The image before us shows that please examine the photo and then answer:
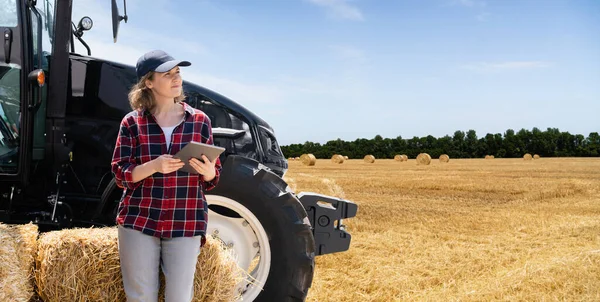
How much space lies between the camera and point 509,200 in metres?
11.4

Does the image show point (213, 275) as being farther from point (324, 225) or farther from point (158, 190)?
point (324, 225)

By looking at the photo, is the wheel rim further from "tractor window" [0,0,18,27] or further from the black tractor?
"tractor window" [0,0,18,27]

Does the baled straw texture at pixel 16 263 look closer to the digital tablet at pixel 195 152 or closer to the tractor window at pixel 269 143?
the digital tablet at pixel 195 152

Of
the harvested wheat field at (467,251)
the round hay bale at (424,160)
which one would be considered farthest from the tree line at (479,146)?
the harvested wheat field at (467,251)

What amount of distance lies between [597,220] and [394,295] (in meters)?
5.24

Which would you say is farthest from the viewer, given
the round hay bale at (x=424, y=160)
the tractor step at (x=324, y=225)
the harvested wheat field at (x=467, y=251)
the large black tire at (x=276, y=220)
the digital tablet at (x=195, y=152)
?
the round hay bale at (x=424, y=160)

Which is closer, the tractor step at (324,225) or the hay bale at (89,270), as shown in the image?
the hay bale at (89,270)

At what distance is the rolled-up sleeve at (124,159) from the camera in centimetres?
248

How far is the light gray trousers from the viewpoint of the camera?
2.51 metres

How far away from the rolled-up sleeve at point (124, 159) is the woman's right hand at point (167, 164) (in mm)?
155

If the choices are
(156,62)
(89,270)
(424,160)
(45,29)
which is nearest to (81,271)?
(89,270)

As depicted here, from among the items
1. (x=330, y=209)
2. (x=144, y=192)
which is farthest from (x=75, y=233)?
(x=330, y=209)

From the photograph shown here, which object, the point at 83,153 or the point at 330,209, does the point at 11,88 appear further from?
the point at 330,209

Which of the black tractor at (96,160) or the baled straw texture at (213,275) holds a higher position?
the black tractor at (96,160)
